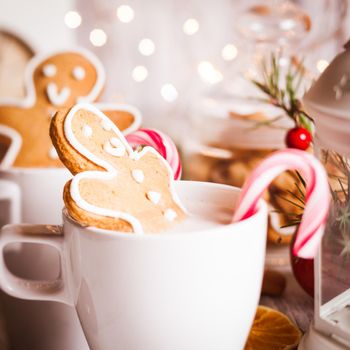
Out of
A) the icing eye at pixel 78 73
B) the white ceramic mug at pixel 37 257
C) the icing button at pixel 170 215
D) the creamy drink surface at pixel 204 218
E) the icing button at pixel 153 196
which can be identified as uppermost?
the icing eye at pixel 78 73

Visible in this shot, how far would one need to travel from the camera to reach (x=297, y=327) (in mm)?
493

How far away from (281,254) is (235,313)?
0.99 feet

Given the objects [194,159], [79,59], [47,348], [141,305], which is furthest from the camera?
[194,159]

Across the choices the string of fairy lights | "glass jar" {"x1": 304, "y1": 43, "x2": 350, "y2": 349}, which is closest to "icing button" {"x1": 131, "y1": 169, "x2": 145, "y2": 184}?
"glass jar" {"x1": 304, "y1": 43, "x2": 350, "y2": 349}

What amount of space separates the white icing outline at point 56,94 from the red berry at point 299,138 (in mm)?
225

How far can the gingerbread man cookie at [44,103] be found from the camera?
0.56 m

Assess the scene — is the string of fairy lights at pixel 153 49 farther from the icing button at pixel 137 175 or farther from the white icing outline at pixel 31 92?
the icing button at pixel 137 175

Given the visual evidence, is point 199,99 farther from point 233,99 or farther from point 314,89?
point 314,89

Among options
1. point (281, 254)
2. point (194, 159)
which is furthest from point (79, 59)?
point (281, 254)

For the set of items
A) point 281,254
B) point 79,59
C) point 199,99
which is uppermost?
point 79,59

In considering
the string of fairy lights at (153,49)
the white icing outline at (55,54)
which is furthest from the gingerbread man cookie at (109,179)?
the string of fairy lights at (153,49)

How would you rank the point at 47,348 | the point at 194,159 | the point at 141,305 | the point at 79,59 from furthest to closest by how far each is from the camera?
the point at 194,159, the point at 79,59, the point at 47,348, the point at 141,305

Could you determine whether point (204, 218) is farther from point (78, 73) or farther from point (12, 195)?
point (78, 73)

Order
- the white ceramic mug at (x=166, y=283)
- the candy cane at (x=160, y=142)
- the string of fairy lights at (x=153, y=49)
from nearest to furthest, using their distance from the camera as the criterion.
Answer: the white ceramic mug at (x=166, y=283) < the candy cane at (x=160, y=142) < the string of fairy lights at (x=153, y=49)
